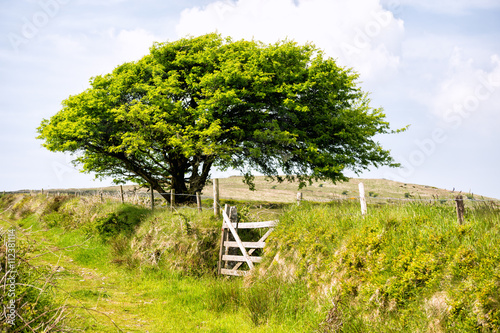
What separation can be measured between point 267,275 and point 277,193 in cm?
3378

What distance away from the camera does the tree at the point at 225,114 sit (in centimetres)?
2134

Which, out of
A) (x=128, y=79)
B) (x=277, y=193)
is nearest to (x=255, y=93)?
(x=128, y=79)

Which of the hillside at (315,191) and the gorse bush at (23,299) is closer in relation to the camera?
the gorse bush at (23,299)

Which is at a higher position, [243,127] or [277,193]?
[243,127]

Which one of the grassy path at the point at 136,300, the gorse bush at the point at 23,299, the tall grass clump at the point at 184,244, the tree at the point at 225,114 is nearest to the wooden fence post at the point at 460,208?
the grassy path at the point at 136,300

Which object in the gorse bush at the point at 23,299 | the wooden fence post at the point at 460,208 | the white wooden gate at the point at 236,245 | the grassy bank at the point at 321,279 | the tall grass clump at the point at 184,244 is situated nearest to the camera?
the gorse bush at the point at 23,299

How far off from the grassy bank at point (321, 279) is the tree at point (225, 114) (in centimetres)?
790

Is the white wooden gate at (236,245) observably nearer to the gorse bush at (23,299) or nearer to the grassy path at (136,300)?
the grassy path at (136,300)

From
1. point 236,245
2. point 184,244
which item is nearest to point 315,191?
point 184,244

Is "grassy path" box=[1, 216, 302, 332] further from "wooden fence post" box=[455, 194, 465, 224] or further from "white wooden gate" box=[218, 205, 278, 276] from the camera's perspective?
"wooden fence post" box=[455, 194, 465, 224]

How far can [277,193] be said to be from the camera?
44656mm

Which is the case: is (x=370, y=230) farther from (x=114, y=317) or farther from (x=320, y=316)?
(x=114, y=317)

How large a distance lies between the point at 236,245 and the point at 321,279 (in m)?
5.15

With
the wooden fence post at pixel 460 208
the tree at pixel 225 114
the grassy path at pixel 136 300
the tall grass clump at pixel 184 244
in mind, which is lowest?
the grassy path at pixel 136 300
